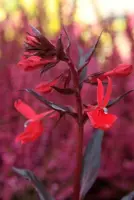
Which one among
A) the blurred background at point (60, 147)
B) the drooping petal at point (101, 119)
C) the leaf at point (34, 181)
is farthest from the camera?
the blurred background at point (60, 147)

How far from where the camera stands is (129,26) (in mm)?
901

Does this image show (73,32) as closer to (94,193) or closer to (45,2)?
(45,2)

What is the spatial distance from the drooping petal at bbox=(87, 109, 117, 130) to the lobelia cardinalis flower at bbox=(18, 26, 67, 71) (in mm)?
69

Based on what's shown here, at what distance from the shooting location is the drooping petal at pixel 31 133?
1.75 feet

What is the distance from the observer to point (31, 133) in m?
0.54

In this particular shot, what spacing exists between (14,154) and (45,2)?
368mm

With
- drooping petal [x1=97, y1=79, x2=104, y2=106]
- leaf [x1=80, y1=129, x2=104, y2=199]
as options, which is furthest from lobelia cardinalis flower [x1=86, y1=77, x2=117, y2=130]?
leaf [x1=80, y1=129, x2=104, y2=199]

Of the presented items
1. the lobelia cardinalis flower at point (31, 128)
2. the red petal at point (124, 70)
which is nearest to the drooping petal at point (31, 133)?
the lobelia cardinalis flower at point (31, 128)

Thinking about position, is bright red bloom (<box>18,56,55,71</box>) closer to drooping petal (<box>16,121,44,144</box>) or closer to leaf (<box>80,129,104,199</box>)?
drooping petal (<box>16,121,44,144</box>)

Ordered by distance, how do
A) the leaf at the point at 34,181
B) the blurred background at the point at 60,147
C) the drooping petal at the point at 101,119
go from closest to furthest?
the drooping petal at the point at 101,119, the leaf at the point at 34,181, the blurred background at the point at 60,147

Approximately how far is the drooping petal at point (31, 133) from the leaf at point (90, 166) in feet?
0.41

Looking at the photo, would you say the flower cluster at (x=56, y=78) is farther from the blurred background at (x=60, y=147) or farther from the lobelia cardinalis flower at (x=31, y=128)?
the blurred background at (x=60, y=147)

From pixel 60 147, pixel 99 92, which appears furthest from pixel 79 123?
pixel 60 147

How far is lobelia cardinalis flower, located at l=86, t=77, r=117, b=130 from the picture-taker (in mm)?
495
